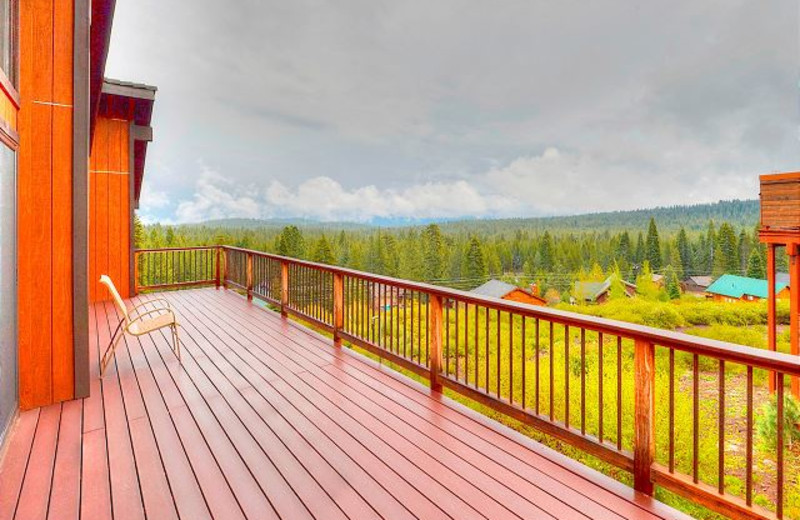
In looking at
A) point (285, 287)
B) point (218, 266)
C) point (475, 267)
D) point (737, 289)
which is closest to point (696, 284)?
point (737, 289)

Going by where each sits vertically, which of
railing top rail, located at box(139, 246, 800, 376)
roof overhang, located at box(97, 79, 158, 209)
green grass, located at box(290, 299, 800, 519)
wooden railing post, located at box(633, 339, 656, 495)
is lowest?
green grass, located at box(290, 299, 800, 519)

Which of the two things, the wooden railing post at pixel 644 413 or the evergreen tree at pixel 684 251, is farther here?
the evergreen tree at pixel 684 251

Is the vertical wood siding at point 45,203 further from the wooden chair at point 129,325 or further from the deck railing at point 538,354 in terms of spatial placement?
the deck railing at point 538,354

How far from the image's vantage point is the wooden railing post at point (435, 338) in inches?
132

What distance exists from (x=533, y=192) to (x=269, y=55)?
6007cm

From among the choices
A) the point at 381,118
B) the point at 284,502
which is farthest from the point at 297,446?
the point at 381,118

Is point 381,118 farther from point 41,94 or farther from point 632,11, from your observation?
point 41,94

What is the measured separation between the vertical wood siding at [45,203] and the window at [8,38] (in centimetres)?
9

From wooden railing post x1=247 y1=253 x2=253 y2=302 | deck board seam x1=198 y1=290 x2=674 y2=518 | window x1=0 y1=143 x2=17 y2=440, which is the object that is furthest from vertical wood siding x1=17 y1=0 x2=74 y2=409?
wooden railing post x1=247 y1=253 x2=253 y2=302

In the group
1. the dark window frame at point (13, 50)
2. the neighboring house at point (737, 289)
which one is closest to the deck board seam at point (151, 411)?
the dark window frame at point (13, 50)

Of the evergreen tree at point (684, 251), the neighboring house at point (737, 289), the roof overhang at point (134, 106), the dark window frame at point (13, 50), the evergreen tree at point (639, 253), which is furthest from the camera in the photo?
the evergreen tree at point (639, 253)

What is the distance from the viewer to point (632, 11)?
35.0m

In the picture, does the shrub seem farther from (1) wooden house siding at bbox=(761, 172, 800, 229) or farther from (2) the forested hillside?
(2) the forested hillside

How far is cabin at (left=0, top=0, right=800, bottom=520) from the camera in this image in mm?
1913
